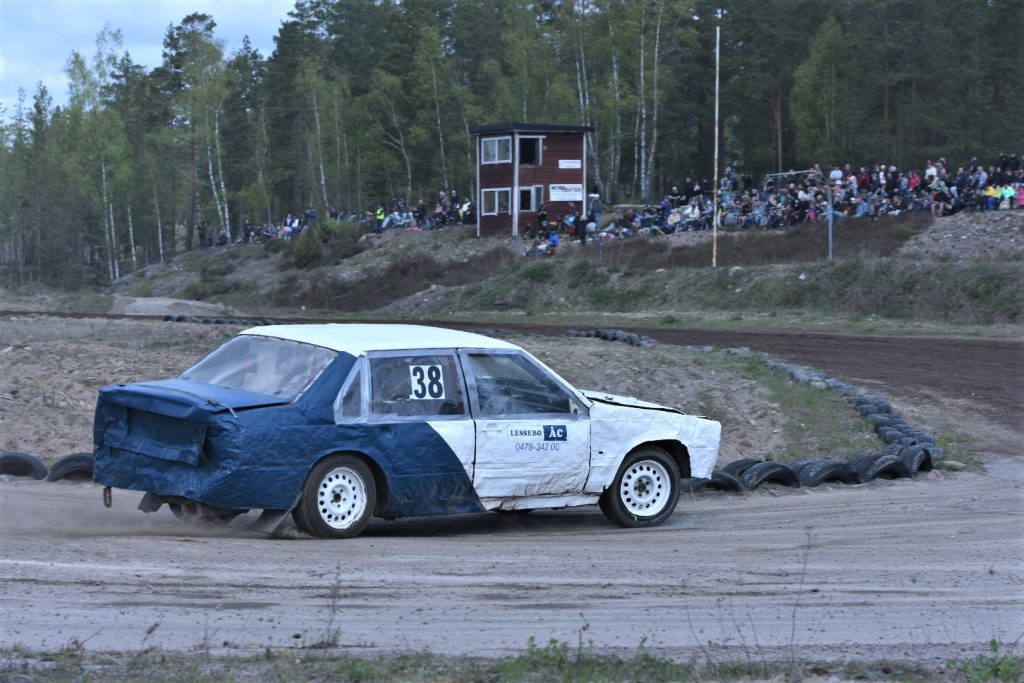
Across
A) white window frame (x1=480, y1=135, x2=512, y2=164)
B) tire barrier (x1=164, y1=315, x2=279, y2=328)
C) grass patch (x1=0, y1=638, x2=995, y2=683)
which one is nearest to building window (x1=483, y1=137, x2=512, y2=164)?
white window frame (x1=480, y1=135, x2=512, y2=164)

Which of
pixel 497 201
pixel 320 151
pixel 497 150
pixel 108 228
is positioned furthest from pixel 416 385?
pixel 108 228

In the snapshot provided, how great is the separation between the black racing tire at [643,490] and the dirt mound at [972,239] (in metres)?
27.5

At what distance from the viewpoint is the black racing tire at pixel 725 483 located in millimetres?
11430

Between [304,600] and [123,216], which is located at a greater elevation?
[123,216]

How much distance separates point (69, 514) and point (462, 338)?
3217mm

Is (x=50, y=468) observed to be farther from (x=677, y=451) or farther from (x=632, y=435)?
(x=677, y=451)

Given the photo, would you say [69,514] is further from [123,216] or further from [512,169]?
[123,216]

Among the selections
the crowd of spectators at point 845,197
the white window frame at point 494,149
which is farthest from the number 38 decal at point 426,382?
the white window frame at point 494,149

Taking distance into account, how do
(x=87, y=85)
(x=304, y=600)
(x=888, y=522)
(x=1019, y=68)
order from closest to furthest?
(x=304, y=600)
(x=888, y=522)
(x=1019, y=68)
(x=87, y=85)

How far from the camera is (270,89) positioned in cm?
9388

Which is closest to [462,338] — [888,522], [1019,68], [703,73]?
[888,522]

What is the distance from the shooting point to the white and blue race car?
8.23 meters

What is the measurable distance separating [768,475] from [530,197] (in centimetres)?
4803

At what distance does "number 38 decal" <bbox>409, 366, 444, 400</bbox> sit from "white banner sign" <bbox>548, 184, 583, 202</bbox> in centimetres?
→ 5098
